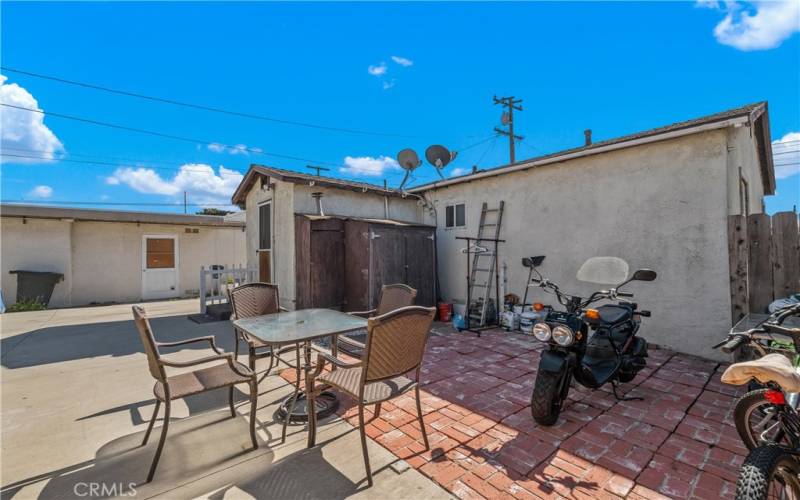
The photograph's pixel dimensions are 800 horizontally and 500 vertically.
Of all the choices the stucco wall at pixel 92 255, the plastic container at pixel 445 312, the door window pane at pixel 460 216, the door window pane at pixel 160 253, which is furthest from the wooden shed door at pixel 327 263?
the door window pane at pixel 160 253

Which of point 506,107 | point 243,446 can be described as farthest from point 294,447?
point 506,107

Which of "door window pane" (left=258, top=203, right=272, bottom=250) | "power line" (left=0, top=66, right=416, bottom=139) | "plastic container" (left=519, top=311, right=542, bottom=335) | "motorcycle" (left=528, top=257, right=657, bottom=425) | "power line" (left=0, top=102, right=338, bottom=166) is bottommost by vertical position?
"plastic container" (left=519, top=311, right=542, bottom=335)

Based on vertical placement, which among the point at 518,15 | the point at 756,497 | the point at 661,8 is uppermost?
the point at 518,15

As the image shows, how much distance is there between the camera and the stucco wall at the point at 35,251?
9.27 meters

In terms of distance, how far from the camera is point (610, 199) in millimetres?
5531

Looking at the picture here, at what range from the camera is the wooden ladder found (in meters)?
7.05

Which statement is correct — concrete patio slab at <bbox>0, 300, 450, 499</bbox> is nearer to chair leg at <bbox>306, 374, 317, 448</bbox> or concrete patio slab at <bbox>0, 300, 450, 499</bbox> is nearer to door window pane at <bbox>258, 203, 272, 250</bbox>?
chair leg at <bbox>306, 374, 317, 448</bbox>

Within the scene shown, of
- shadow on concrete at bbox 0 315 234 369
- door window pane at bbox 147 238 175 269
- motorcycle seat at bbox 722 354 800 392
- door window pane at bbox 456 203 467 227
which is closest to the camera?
motorcycle seat at bbox 722 354 800 392

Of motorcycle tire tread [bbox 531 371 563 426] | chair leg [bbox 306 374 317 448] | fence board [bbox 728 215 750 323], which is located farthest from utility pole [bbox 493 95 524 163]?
chair leg [bbox 306 374 317 448]

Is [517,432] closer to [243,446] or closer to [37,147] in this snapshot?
[243,446]

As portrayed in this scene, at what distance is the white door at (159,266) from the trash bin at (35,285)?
2.17m

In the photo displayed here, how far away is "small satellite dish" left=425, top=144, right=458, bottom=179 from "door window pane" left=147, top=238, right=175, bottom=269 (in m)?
9.57

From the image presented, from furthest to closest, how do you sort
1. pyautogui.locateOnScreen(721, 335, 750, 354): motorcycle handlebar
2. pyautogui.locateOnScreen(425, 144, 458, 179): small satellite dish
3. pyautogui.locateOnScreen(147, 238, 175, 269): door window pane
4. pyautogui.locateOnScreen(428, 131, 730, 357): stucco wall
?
pyautogui.locateOnScreen(147, 238, 175, 269): door window pane → pyautogui.locateOnScreen(425, 144, 458, 179): small satellite dish → pyautogui.locateOnScreen(428, 131, 730, 357): stucco wall → pyautogui.locateOnScreen(721, 335, 750, 354): motorcycle handlebar

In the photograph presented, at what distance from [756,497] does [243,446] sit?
2970 mm
